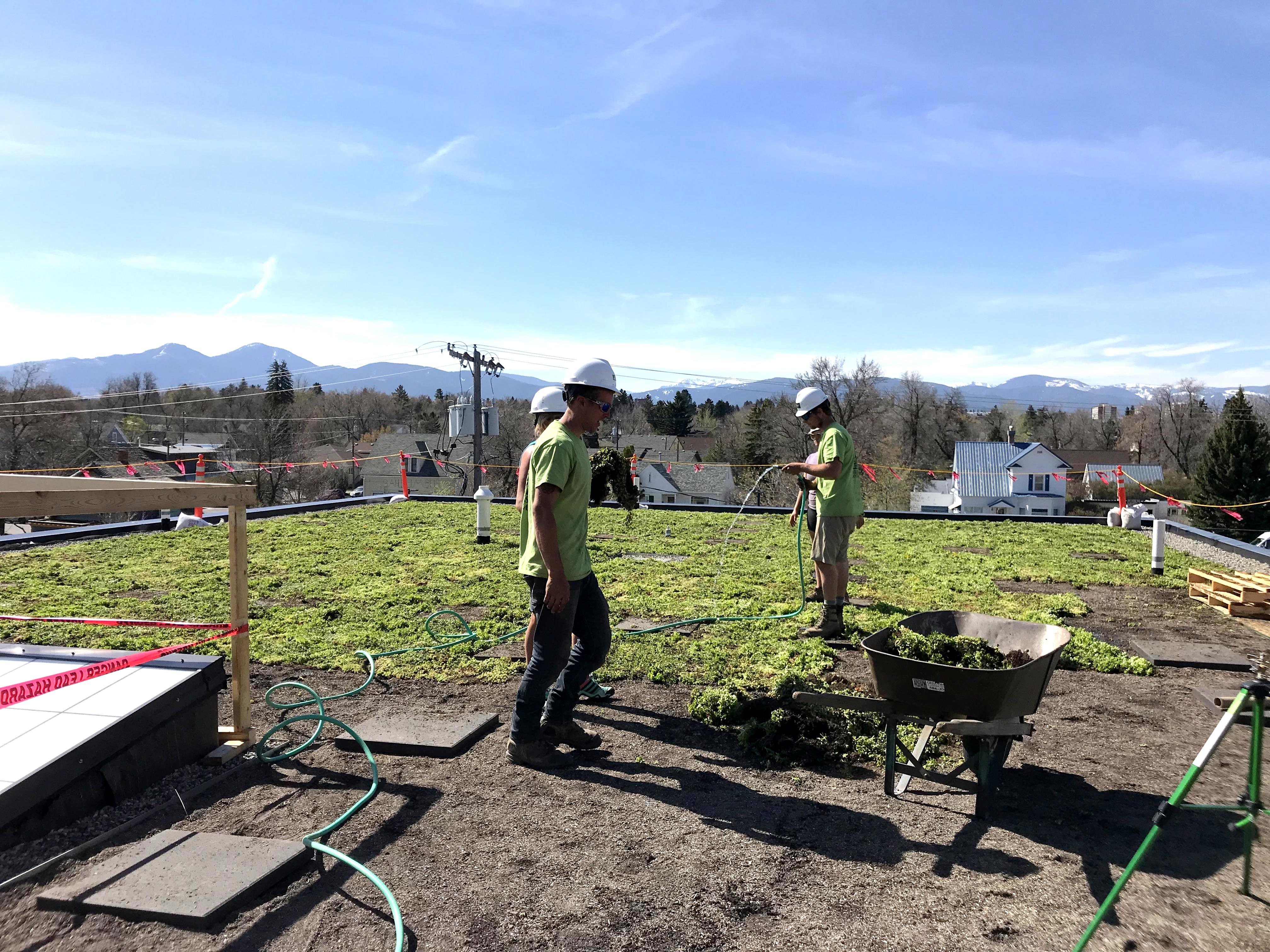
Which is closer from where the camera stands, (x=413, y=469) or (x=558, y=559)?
(x=558, y=559)

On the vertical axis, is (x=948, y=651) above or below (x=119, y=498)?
below

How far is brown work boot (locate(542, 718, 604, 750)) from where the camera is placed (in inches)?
165

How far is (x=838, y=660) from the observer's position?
5816 mm

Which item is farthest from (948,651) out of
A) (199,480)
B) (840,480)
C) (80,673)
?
(199,480)

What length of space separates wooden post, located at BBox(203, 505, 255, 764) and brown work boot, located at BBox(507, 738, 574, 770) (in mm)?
1431

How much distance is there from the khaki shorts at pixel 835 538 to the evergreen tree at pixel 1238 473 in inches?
1644

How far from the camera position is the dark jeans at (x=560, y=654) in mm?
3936

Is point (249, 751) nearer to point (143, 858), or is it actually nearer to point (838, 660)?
point (143, 858)

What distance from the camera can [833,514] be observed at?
250 inches

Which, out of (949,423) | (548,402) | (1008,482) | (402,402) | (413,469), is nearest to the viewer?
(548,402)

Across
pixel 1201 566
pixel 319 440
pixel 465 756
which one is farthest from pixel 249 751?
pixel 319 440

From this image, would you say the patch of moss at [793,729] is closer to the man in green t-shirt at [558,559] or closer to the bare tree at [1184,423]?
the man in green t-shirt at [558,559]

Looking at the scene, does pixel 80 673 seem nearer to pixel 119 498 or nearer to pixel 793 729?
pixel 119 498

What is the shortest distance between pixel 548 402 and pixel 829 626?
2908 millimetres
